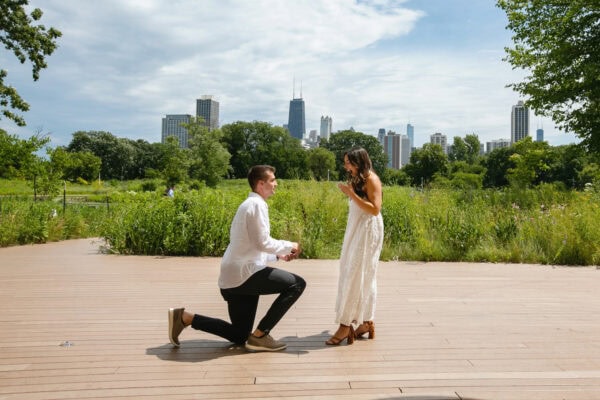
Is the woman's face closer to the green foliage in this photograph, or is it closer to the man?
the man

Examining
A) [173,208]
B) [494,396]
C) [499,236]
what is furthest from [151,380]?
[499,236]

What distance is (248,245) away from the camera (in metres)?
3.71

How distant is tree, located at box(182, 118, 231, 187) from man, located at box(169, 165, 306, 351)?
1960 inches

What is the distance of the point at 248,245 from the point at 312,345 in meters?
0.98

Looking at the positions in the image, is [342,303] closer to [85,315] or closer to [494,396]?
[494,396]

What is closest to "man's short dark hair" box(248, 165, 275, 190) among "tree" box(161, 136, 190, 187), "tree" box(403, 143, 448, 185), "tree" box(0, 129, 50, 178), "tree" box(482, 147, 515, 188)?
"tree" box(0, 129, 50, 178)

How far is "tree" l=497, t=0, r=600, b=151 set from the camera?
2008cm

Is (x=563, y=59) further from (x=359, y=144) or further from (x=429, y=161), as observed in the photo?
(x=359, y=144)

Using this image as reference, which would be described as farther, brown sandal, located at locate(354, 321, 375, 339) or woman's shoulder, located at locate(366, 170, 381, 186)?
brown sandal, located at locate(354, 321, 375, 339)

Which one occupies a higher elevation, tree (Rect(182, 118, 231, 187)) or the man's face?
tree (Rect(182, 118, 231, 187))

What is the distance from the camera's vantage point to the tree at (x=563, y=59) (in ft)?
65.9

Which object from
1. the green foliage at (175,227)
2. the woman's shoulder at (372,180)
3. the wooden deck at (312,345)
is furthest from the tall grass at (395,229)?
the woman's shoulder at (372,180)

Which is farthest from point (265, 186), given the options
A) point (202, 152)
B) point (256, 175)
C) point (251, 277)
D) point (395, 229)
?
point (202, 152)

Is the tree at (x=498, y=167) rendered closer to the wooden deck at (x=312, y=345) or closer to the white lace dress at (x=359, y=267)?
the wooden deck at (x=312, y=345)
